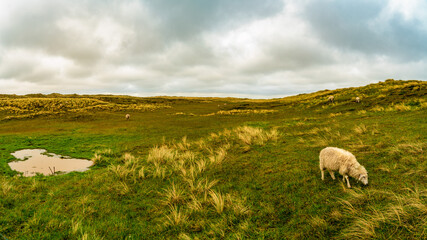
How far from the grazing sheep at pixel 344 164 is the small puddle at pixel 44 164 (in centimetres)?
1294

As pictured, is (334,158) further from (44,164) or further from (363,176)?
(44,164)

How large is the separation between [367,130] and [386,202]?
9.24m

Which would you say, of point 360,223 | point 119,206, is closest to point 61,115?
point 119,206

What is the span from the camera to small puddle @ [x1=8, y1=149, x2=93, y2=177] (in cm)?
1213

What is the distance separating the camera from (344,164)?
602 centimetres

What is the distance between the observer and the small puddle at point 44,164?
478 inches

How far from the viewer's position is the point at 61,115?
4212 centimetres

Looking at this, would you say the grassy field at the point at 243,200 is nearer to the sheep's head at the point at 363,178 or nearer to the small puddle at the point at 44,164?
the sheep's head at the point at 363,178

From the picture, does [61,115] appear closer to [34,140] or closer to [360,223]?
[34,140]

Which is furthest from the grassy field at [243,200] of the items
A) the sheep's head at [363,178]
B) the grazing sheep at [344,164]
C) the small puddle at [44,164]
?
the small puddle at [44,164]

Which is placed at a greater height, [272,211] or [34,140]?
[272,211]

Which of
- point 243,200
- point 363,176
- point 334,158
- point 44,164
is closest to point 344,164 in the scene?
point 334,158

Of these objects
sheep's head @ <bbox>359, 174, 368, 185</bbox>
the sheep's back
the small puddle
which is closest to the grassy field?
sheep's head @ <bbox>359, 174, 368, 185</bbox>

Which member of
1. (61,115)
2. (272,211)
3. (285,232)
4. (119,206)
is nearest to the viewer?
(285,232)
